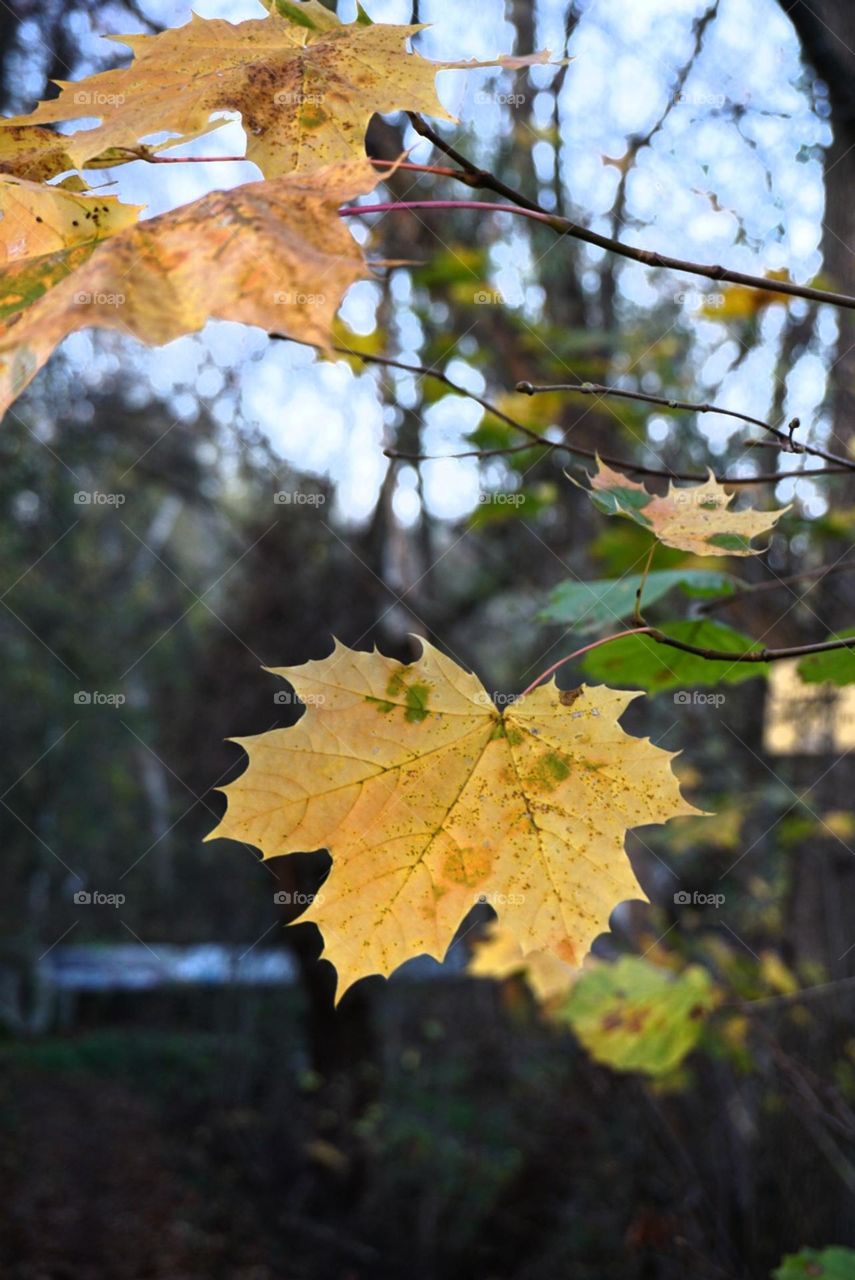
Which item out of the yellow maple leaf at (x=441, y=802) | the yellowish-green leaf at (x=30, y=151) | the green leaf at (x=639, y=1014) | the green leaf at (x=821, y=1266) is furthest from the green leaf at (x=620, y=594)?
the green leaf at (x=639, y=1014)

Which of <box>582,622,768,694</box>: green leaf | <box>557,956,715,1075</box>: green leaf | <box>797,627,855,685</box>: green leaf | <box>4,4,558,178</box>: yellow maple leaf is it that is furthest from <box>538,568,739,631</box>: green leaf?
<box>557,956,715,1075</box>: green leaf

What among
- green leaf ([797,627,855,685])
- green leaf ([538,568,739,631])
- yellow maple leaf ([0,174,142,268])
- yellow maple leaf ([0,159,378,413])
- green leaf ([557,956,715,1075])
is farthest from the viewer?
green leaf ([557,956,715,1075])

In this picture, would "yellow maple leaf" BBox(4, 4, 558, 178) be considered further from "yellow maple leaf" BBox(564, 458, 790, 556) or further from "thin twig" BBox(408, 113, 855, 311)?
"yellow maple leaf" BBox(564, 458, 790, 556)

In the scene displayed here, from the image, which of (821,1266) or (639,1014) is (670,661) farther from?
(639,1014)

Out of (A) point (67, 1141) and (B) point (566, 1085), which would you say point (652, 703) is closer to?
(B) point (566, 1085)

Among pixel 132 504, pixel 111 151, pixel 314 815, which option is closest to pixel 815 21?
pixel 111 151

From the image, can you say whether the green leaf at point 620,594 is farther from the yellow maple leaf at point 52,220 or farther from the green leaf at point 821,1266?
the green leaf at point 821,1266

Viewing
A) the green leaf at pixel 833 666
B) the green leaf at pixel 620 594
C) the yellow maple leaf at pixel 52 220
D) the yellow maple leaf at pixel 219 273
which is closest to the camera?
the yellow maple leaf at pixel 219 273
